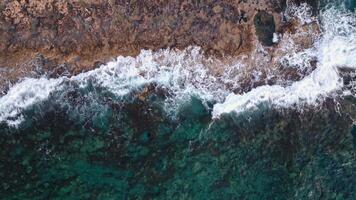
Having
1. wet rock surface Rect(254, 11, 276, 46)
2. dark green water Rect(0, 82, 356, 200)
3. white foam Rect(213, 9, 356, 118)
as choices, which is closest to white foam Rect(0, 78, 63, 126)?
dark green water Rect(0, 82, 356, 200)

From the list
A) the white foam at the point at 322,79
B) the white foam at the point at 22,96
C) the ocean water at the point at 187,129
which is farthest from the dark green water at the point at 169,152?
the white foam at the point at 322,79

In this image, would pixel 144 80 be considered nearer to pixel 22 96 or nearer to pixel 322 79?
pixel 22 96

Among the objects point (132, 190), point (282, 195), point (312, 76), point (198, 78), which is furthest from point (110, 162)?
Answer: point (312, 76)

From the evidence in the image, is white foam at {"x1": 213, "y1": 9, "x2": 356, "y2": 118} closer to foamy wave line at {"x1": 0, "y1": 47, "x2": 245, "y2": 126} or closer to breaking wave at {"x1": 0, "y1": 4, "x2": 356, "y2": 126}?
breaking wave at {"x1": 0, "y1": 4, "x2": 356, "y2": 126}

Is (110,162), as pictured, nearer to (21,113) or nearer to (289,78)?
(21,113)

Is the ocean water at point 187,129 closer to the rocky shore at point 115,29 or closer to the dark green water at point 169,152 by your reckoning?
the dark green water at point 169,152

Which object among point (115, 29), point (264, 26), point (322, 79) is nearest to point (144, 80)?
point (115, 29)
